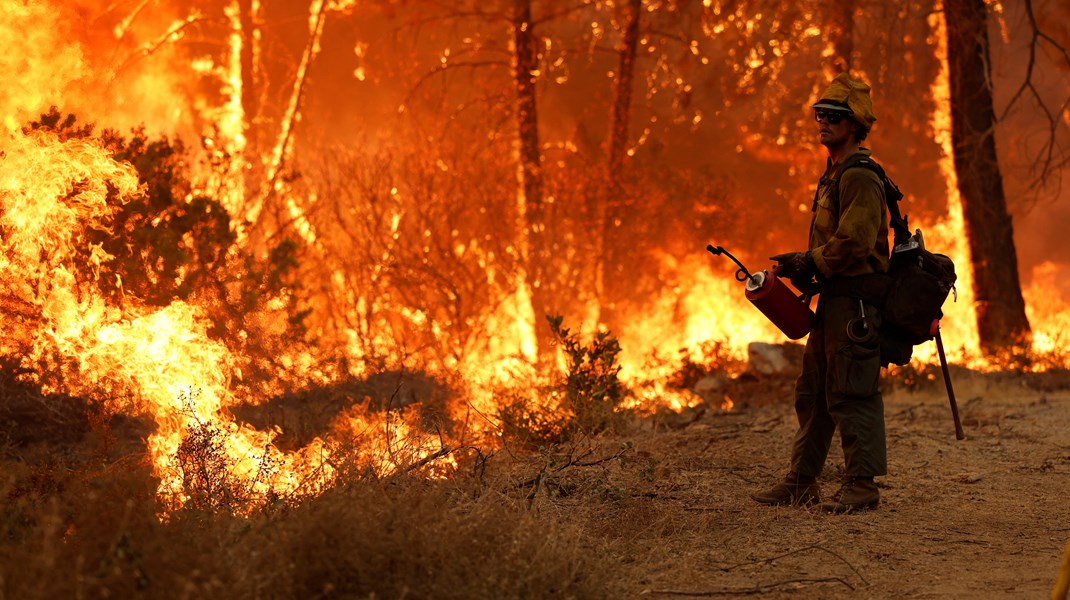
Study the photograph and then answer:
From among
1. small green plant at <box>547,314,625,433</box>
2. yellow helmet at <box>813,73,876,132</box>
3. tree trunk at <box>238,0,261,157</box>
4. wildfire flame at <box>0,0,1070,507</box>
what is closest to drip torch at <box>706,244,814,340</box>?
yellow helmet at <box>813,73,876,132</box>

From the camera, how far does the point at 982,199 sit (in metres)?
13.4

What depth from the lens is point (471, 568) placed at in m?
4.18

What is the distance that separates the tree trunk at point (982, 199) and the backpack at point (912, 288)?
8274 millimetres

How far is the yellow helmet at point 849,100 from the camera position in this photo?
5680 millimetres

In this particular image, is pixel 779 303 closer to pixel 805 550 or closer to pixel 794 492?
pixel 794 492

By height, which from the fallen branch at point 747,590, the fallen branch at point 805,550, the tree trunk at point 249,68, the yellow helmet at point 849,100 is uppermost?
the tree trunk at point 249,68

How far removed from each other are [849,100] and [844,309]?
1.03 m

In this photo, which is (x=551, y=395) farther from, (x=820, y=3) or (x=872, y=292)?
(x=820, y=3)

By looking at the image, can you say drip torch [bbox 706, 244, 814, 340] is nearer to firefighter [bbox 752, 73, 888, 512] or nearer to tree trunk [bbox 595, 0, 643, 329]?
firefighter [bbox 752, 73, 888, 512]

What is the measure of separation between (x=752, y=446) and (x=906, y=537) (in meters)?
2.21

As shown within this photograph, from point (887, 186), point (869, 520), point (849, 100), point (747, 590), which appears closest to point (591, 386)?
point (869, 520)

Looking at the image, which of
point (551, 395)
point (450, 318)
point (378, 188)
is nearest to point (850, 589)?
point (551, 395)

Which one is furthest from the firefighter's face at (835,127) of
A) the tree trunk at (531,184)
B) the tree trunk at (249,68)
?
the tree trunk at (249,68)

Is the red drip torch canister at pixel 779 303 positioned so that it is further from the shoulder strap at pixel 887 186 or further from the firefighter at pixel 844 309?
the shoulder strap at pixel 887 186
